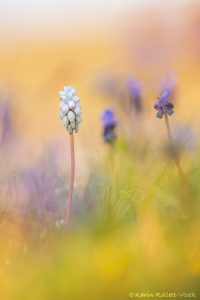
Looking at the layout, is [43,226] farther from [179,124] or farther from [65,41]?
[65,41]

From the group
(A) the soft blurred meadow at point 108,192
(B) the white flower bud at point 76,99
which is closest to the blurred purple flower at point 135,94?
(A) the soft blurred meadow at point 108,192

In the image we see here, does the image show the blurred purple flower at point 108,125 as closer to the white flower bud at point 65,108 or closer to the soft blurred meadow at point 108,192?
the soft blurred meadow at point 108,192

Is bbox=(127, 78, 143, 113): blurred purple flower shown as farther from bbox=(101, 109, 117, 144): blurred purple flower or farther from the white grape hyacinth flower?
the white grape hyacinth flower

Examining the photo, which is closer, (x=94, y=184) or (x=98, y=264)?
(x=98, y=264)

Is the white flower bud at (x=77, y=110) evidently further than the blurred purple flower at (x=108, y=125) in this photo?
No

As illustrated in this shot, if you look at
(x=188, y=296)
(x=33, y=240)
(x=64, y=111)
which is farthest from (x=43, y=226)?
(x=188, y=296)

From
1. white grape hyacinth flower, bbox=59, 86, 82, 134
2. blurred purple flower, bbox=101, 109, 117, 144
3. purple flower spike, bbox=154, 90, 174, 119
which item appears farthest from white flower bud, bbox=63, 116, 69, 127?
blurred purple flower, bbox=101, 109, 117, 144

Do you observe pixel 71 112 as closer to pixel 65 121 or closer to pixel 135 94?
pixel 65 121
